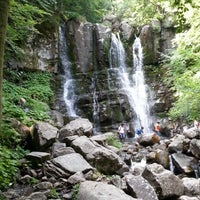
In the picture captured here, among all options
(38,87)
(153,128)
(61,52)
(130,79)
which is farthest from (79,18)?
(153,128)

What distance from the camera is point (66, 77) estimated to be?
1844cm

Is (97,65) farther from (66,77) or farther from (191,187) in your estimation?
(191,187)

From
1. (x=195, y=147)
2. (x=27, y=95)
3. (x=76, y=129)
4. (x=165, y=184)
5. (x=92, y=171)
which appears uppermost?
(x=27, y=95)

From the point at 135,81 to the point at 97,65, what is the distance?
2.95 m

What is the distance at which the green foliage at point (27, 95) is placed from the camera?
33.7 feet

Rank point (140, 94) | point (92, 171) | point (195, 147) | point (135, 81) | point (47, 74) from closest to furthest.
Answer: point (92, 171), point (195, 147), point (47, 74), point (140, 94), point (135, 81)

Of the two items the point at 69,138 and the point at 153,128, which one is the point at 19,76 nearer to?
the point at 69,138

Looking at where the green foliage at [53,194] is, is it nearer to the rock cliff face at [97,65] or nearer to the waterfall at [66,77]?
the rock cliff face at [97,65]

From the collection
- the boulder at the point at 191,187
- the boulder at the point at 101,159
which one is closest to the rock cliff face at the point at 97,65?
the boulder at the point at 101,159

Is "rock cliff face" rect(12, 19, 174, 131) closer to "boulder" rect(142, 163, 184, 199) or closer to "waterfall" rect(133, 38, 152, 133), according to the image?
"waterfall" rect(133, 38, 152, 133)

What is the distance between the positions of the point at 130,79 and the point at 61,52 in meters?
5.10

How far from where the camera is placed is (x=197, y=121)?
553 inches

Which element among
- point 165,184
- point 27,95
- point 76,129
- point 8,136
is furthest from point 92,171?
point 27,95

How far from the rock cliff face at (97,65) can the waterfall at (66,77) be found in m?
0.06
